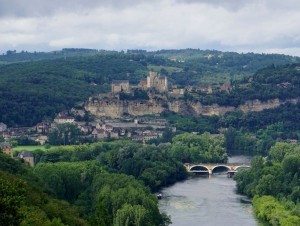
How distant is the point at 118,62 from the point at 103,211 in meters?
114

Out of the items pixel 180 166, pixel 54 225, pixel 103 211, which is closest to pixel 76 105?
pixel 180 166

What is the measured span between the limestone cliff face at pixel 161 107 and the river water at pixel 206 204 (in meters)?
39.2

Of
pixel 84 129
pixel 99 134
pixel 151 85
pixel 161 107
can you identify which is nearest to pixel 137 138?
pixel 99 134

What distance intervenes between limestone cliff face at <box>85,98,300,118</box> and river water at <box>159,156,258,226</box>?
39164mm

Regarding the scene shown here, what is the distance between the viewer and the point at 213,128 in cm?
9856

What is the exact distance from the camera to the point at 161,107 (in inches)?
4198

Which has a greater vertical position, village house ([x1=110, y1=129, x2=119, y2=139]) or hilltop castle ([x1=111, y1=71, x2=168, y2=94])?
hilltop castle ([x1=111, y1=71, x2=168, y2=94])

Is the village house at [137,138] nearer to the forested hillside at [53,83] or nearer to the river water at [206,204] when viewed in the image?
the forested hillside at [53,83]

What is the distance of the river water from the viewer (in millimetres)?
47188

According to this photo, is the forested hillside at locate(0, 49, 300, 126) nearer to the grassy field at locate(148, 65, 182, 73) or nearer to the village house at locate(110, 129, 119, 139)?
the grassy field at locate(148, 65, 182, 73)

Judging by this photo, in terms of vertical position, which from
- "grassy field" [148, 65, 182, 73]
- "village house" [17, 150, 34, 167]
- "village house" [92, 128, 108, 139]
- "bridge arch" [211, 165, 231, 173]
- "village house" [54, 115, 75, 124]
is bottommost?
"bridge arch" [211, 165, 231, 173]

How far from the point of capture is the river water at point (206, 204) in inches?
1858

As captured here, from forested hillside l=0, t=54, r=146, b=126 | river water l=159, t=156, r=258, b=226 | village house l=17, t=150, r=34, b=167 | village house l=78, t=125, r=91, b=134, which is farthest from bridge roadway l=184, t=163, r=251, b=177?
forested hillside l=0, t=54, r=146, b=126

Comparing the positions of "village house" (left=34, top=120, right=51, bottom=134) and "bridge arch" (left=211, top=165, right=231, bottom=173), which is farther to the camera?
"village house" (left=34, top=120, right=51, bottom=134)
